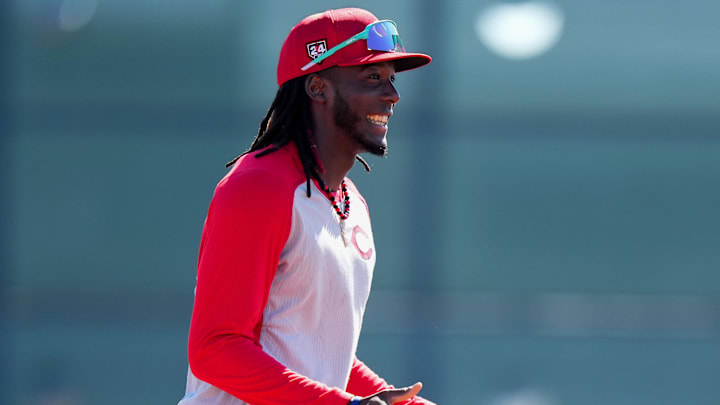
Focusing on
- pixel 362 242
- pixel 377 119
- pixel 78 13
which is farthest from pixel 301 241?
pixel 78 13

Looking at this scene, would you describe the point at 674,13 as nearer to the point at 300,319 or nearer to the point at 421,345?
the point at 421,345

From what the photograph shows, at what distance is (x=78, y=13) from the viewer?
223 inches

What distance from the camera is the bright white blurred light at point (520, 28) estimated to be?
5.31 m

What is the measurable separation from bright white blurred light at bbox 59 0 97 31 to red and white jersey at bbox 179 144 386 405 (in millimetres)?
4400

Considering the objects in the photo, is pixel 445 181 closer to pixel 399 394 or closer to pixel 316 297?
pixel 316 297

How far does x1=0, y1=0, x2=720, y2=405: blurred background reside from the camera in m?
5.32

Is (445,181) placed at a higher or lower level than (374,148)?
lower

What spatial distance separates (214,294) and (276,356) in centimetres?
21

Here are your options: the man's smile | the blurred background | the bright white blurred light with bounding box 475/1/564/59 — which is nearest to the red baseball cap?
the man's smile

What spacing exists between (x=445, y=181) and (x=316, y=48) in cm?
370

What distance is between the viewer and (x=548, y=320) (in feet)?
17.5

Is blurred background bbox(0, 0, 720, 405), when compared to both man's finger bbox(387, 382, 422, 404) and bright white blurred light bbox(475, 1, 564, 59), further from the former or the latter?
man's finger bbox(387, 382, 422, 404)

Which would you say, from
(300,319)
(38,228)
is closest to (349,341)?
(300,319)

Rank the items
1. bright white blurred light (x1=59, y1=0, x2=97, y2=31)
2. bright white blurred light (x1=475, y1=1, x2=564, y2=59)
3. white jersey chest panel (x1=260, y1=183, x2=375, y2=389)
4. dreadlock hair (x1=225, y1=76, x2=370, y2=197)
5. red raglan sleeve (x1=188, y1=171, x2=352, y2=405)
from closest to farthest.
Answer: red raglan sleeve (x1=188, y1=171, x2=352, y2=405) → white jersey chest panel (x1=260, y1=183, x2=375, y2=389) → dreadlock hair (x1=225, y1=76, x2=370, y2=197) → bright white blurred light (x1=475, y1=1, x2=564, y2=59) → bright white blurred light (x1=59, y1=0, x2=97, y2=31)
